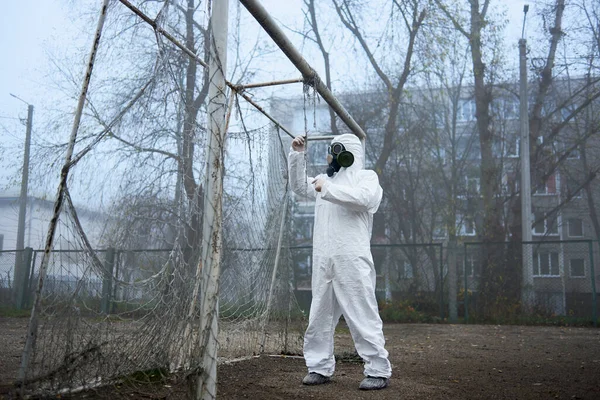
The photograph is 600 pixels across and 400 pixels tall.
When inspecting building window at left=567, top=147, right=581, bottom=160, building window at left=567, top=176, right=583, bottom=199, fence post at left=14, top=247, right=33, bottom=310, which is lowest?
fence post at left=14, top=247, right=33, bottom=310

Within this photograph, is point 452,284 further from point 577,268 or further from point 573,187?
point 573,187

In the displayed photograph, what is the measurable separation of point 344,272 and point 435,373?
1.50 meters

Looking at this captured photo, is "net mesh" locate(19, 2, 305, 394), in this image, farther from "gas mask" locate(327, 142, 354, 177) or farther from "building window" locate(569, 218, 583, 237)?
"building window" locate(569, 218, 583, 237)

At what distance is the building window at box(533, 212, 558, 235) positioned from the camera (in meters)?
17.5

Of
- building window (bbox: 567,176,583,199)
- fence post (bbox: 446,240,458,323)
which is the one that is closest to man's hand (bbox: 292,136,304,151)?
fence post (bbox: 446,240,458,323)

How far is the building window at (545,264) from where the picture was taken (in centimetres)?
1198

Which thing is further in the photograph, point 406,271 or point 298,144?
point 406,271

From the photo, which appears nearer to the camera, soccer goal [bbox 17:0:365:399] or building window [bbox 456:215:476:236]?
soccer goal [bbox 17:0:365:399]

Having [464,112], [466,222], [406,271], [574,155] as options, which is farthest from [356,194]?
[464,112]

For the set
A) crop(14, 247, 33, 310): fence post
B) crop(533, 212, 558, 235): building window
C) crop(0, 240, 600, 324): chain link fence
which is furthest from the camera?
crop(533, 212, 558, 235): building window

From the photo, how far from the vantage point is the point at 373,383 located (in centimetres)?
387

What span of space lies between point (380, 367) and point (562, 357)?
3.24 metres

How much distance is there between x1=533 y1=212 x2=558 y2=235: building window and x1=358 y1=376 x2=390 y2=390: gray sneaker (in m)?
14.7

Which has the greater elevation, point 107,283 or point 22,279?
point 107,283
